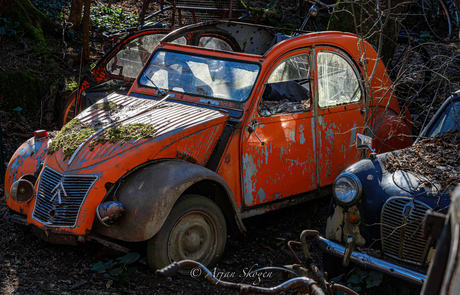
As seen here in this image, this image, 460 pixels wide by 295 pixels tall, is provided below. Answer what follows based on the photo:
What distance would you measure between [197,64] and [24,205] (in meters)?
2.16

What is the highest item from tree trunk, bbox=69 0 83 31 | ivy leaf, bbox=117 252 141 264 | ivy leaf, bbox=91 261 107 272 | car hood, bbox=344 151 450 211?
tree trunk, bbox=69 0 83 31

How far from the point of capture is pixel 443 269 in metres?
1.49

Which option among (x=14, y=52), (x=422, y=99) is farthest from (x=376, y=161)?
(x=14, y=52)

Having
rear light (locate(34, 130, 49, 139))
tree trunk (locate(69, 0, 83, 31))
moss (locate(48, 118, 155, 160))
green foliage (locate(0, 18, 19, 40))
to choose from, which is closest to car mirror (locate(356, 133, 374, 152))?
moss (locate(48, 118, 155, 160))

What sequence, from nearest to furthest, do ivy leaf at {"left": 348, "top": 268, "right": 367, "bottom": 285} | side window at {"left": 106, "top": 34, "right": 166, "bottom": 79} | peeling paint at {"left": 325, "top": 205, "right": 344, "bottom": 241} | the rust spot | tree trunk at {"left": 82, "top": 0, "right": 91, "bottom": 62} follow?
ivy leaf at {"left": 348, "top": 268, "right": 367, "bottom": 285}
peeling paint at {"left": 325, "top": 205, "right": 344, "bottom": 241}
the rust spot
side window at {"left": 106, "top": 34, "right": 166, "bottom": 79}
tree trunk at {"left": 82, "top": 0, "right": 91, "bottom": 62}

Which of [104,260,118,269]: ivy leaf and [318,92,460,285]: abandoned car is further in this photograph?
[104,260,118,269]: ivy leaf

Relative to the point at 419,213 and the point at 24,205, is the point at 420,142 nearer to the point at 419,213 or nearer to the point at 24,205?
the point at 419,213

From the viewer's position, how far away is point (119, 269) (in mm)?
3443

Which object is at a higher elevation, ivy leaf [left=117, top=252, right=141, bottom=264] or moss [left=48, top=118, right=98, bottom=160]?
moss [left=48, top=118, right=98, bottom=160]

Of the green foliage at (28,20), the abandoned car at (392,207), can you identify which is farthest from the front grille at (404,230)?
the green foliage at (28,20)

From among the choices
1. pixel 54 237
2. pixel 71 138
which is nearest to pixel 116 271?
pixel 54 237

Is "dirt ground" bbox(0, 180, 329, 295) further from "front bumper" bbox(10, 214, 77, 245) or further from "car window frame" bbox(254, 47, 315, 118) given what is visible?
"car window frame" bbox(254, 47, 315, 118)

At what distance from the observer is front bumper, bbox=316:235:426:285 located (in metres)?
3.00

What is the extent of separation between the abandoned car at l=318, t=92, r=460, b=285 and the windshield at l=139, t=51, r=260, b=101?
143cm
